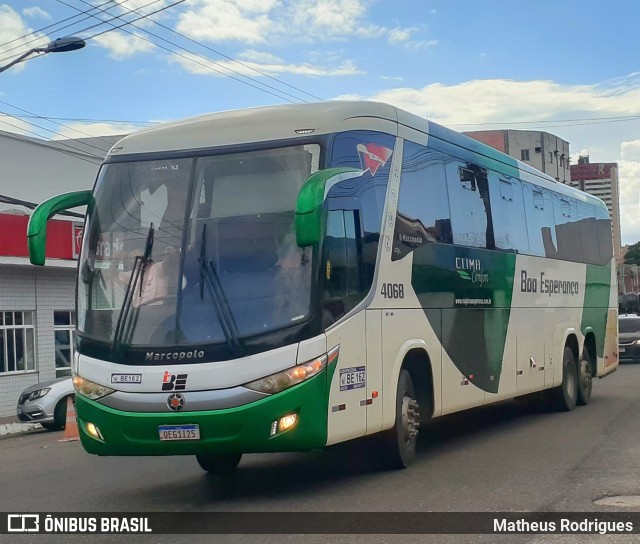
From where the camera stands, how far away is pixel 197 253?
8672 mm

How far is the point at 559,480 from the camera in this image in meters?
9.13

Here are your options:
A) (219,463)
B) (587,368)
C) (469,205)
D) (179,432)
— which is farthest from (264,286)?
(587,368)

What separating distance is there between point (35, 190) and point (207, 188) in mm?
21039

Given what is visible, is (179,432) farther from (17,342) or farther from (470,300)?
(17,342)

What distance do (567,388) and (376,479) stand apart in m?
7.62

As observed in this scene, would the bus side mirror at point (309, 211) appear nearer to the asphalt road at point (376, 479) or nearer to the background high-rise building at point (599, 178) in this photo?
the asphalt road at point (376, 479)

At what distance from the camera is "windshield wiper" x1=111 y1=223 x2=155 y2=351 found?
8.67m

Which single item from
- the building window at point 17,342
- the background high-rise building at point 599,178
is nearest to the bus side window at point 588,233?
the building window at point 17,342

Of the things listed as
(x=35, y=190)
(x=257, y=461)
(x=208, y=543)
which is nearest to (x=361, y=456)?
(x=257, y=461)

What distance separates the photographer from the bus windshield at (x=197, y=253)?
8438 millimetres

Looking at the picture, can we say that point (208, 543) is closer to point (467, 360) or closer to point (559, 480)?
point (559, 480)

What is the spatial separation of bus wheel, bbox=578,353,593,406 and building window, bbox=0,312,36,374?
1440 cm

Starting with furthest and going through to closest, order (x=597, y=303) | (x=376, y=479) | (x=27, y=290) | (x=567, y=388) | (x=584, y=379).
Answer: (x=27, y=290) → (x=597, y=303) → (x=584, y=379) → (x=567, y=388) → (x=376, y=479)

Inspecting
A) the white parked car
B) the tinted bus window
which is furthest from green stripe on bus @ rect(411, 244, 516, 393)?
the white parked car
